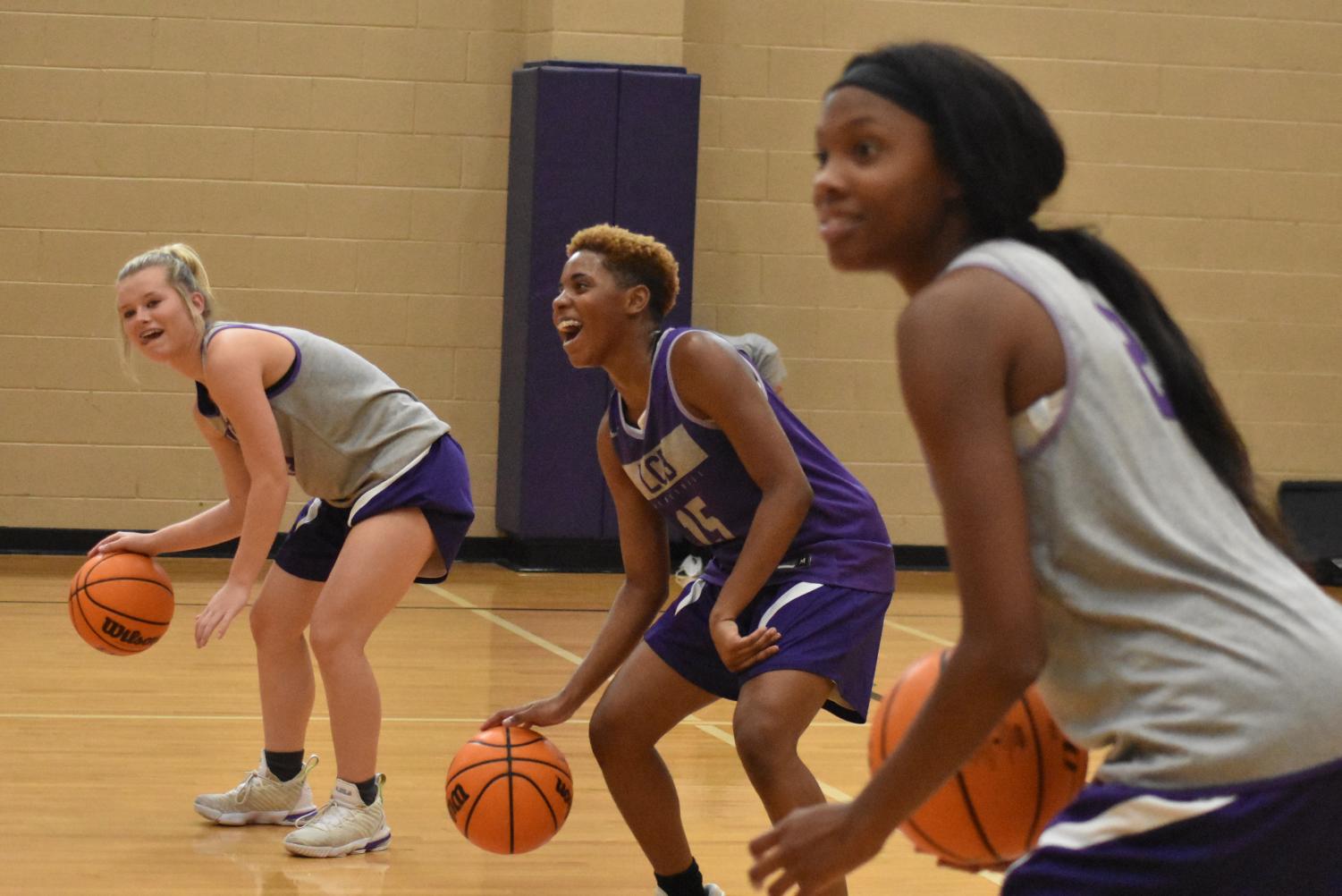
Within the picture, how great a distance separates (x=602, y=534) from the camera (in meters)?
8.09

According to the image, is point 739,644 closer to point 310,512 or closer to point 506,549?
point 310,512

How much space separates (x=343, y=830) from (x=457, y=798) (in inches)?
20.9

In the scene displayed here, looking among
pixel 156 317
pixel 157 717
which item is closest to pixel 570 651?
pixel 157 717

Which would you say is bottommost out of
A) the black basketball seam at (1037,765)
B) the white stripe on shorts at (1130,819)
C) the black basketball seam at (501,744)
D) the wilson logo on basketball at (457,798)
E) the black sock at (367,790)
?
the black sock at (367,790)

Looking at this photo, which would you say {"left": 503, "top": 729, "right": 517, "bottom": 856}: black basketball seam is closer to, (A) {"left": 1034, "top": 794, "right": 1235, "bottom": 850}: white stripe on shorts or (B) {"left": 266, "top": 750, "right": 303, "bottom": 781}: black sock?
(B) {"left": 266, "top": 750, "right": 303, "bottom": 781}: black sock

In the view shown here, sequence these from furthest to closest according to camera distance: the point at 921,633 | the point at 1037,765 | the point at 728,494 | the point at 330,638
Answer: the point at 921,633, the point at 330,638, the point at 728,494, the point at 1037,765

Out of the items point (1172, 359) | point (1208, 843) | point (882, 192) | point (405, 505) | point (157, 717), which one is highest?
point (882, 192)

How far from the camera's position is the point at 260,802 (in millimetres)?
3768

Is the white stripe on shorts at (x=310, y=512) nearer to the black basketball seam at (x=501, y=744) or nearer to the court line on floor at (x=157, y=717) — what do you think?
the black basketball seam at (x=501, y=744)

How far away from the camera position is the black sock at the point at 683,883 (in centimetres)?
304

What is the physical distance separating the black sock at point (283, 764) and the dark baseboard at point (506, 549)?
4334mm

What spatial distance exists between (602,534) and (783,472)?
5.30 metres

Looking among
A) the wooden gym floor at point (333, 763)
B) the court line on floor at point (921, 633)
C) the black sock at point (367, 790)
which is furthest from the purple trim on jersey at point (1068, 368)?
the court line on floor at point (921, 633)

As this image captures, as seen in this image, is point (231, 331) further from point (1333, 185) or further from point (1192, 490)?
point (1333, 185)
